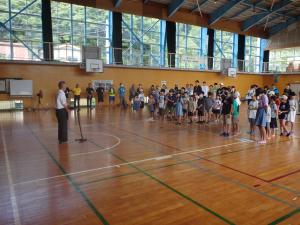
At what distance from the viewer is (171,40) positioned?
23062 millimetres

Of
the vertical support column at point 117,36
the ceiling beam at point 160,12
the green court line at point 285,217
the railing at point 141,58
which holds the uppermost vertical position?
the ceiling beam at point 160,12

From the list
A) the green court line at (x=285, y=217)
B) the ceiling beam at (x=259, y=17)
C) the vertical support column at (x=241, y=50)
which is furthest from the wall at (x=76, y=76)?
the green court line at (x=285, y=217)

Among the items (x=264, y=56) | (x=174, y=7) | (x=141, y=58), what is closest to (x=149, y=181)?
(x=141, y=58)

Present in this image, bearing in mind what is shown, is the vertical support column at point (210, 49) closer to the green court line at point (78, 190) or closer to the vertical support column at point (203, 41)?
the vertical support column at point (203, 41)

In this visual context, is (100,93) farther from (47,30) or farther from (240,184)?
(240,184)

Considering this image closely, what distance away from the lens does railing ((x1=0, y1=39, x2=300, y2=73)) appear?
18.1 meters

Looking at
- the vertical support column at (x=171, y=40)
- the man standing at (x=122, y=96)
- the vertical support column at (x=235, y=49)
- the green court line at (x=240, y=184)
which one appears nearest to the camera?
the green court line at (x=240, y=184)

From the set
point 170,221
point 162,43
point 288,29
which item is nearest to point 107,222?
point 170,221

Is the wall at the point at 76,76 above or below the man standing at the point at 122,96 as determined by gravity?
above

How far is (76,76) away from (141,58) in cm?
625

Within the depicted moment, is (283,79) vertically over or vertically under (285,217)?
over

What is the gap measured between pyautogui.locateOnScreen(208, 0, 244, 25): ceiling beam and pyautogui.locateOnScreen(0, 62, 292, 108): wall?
16.2 ft

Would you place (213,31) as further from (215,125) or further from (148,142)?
(148,142)

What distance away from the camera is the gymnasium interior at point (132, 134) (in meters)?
3.72
